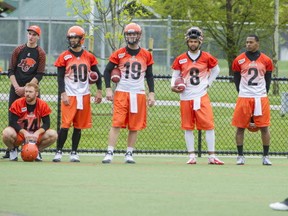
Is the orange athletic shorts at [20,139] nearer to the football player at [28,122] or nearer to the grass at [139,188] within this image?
the football player at [28,122]

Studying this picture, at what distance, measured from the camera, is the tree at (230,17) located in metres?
37.6

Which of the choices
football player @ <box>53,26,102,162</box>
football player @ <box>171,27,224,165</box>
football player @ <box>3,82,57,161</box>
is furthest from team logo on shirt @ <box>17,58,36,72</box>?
football player @ <box>171,27,224,165</box>

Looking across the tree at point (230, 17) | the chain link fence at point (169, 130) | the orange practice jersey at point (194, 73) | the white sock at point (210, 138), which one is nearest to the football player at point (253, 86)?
the white sock at point (210, 138)

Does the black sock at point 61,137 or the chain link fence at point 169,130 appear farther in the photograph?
the chain link fence at point 169,130

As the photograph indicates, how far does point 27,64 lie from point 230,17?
23024 mm

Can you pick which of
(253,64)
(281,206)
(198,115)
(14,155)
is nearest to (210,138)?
(198,115)

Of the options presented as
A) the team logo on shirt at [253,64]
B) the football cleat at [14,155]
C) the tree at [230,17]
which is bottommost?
the football cleat at [14,155]

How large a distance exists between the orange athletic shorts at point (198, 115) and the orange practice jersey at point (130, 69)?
68cm

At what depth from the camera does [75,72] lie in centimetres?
1549

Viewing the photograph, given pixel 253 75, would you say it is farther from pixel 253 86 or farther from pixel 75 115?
pixel 75 115

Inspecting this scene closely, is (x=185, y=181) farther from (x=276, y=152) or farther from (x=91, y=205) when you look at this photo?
A: (x=276, y=152)

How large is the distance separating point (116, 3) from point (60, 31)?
20951mm

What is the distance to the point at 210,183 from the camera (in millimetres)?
12477

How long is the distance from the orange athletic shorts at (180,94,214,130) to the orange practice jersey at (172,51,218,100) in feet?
0.33
